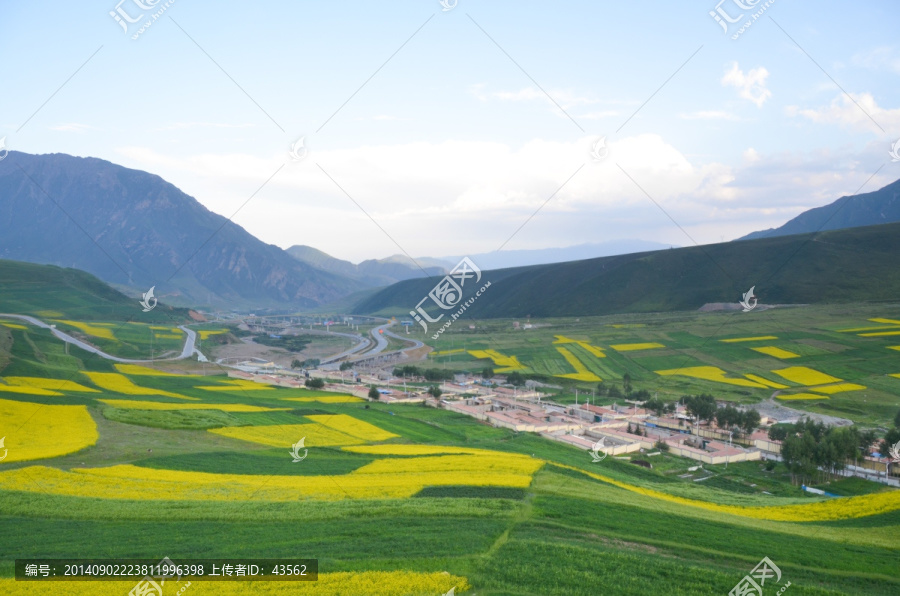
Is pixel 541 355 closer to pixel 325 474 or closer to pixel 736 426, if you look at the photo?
pixel 736 426

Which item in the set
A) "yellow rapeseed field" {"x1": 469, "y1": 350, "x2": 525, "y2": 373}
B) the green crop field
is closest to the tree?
"yellow rapeseed field" {"x1": 469, "y1": 350, "x2": 525, "y2": 373}

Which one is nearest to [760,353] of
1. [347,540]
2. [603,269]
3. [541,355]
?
[541,355]

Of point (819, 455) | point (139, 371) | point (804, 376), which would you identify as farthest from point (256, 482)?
point (804, 376)

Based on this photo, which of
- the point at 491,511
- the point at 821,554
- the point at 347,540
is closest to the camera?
the point at 347,540

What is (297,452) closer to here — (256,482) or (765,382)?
(256,482)

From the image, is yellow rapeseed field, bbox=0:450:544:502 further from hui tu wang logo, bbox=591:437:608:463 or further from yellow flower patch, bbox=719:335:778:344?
yellow flower patch, bbox=719:335:778:344

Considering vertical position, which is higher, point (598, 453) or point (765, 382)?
point (765, 382)

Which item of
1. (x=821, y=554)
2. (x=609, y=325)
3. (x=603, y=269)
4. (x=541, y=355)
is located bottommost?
(x=821, y=554)

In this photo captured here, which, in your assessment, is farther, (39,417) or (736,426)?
(736,426)
